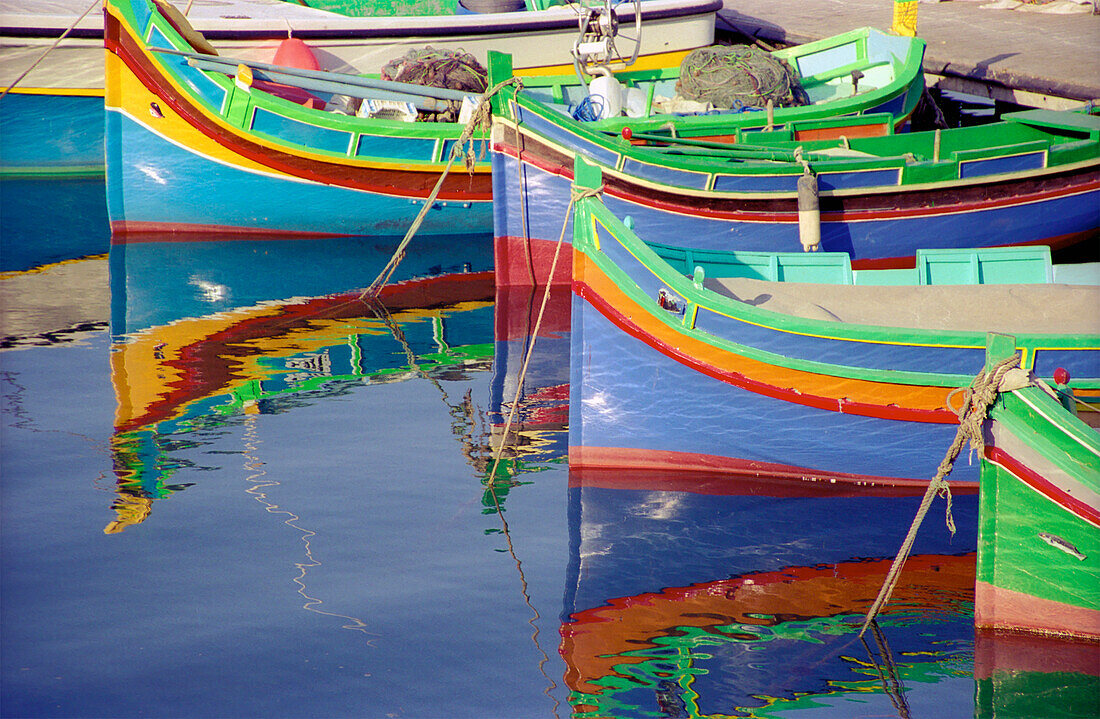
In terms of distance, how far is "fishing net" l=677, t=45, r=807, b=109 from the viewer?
11.0 m

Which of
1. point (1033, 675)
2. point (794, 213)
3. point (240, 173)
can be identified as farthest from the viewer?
point (240, 173)

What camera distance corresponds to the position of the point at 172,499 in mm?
5871

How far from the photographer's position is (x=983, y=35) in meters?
15.5

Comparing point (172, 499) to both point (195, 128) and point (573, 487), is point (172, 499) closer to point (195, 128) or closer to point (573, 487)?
point (573, 487)

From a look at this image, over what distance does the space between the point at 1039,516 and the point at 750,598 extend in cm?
134

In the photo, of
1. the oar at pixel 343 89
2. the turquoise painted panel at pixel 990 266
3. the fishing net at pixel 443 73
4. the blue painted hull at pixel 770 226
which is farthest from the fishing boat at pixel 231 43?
the turquoise painted panel at pixel 990 266

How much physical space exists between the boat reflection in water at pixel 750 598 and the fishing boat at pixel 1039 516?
13.7 inches

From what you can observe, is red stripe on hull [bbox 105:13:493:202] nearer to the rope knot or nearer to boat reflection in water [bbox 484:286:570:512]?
boat reflection in water [bbox 484:286:570:512]

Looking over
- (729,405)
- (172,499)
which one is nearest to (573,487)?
(729,405)

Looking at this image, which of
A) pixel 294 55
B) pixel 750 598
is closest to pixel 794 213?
pixel 750 598

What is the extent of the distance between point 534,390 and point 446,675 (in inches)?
141

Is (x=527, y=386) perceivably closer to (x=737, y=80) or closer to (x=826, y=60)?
(x=737, y=80)

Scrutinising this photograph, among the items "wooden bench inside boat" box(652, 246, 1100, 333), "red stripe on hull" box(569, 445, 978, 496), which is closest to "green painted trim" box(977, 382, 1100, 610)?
"red stripe on hull" box(569, 445, 978, 496)

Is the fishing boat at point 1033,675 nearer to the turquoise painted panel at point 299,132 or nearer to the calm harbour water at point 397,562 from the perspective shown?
the calm harbour water at point 397,562
